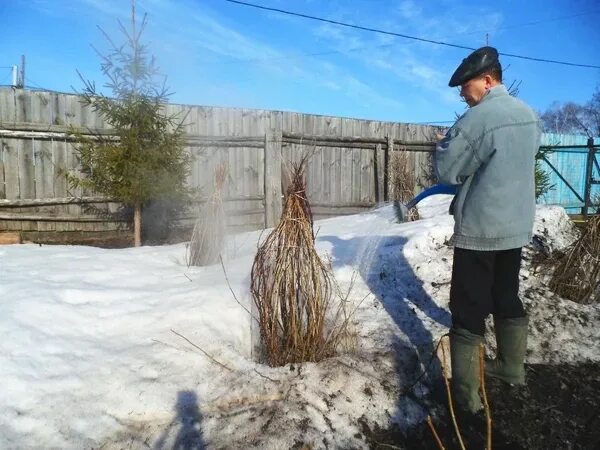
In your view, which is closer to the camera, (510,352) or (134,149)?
(510,352)

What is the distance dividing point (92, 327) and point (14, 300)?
685mm

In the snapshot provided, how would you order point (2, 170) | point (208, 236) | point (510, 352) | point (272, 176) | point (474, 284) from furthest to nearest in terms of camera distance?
point (272, 176) → point (2, 170) → point (208, 236) → point (510, 352) → point (474, 284)

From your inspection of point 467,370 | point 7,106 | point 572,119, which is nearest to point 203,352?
point 467,370

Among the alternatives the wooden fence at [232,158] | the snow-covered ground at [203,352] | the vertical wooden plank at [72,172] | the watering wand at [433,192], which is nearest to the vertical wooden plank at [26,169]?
the wooden fence at [232,158]

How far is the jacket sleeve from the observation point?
7.09ft

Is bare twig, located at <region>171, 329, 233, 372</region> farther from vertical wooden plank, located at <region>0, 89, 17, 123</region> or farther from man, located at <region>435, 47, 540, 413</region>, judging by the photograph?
vertical wooden plank, located at <region>0, 89, 17, 123</region>

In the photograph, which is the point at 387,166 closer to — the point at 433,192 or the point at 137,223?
the point at 137,223

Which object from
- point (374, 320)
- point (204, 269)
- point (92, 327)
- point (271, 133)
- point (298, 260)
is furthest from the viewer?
point (271, 133)

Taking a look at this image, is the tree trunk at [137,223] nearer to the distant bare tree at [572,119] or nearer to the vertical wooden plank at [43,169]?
the vertical wooden plank at [43,169]

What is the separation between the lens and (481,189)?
2223 mm

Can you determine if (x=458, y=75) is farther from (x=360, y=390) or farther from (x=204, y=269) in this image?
(x=204, y=269)

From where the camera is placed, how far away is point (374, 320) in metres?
3.16

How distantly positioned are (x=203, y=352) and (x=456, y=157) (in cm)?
190

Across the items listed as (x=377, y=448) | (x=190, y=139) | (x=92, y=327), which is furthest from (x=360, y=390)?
(x=190, y=139)
